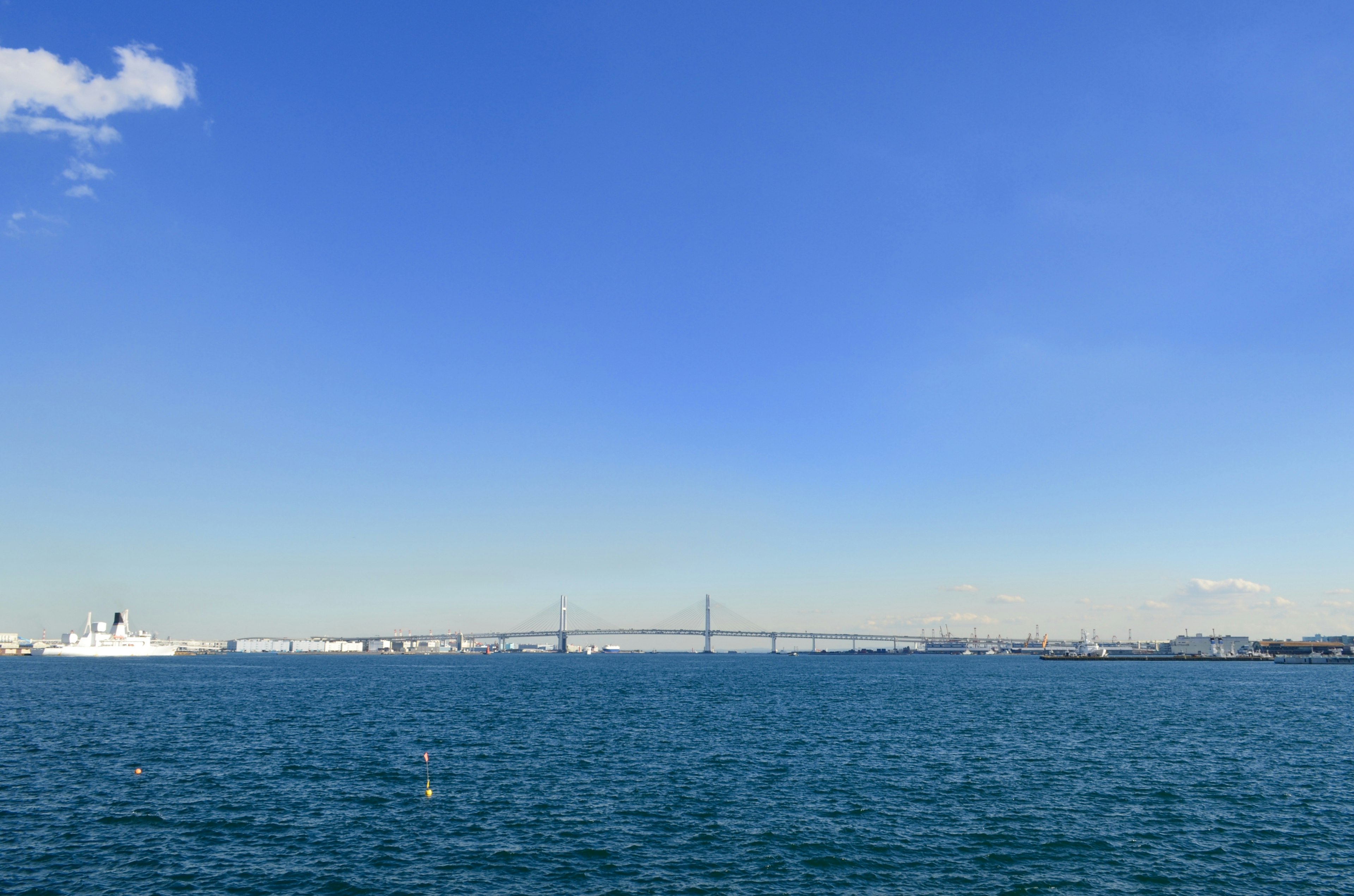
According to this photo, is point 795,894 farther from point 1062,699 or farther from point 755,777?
point 1062,699

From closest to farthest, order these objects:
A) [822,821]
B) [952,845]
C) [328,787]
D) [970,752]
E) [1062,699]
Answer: [952,845] → [822,821] → [328,787] → [970,752] → [1062,699]

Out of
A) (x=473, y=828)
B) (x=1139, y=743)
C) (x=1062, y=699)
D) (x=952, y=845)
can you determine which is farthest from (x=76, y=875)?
(x=1062, y=699)

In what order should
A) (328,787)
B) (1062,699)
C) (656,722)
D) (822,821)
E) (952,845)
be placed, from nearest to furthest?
(952,845) < (822,821) < (328,787) < (656,722) < (1062,699)

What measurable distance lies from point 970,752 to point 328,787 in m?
A: 42.0

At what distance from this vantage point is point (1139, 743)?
58906 mm

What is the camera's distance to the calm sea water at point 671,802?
1104 inches

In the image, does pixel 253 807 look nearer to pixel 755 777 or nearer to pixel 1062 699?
pixel 755 777

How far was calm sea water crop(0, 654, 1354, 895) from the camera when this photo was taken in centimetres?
2803

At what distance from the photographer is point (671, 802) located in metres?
38.7

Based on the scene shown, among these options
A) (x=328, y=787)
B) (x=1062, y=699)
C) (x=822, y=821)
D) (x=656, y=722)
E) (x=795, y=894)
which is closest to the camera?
(x=795, y=894)

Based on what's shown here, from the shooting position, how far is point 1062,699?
101688 mm

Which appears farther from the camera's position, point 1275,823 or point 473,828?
point 1275,823

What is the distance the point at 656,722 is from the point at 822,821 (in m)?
38.5

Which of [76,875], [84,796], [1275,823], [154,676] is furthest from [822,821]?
[154,676]
